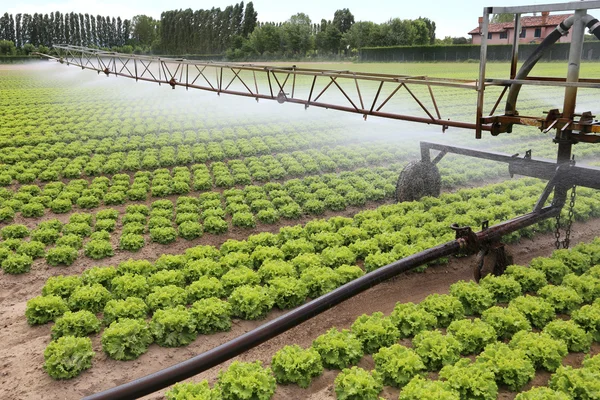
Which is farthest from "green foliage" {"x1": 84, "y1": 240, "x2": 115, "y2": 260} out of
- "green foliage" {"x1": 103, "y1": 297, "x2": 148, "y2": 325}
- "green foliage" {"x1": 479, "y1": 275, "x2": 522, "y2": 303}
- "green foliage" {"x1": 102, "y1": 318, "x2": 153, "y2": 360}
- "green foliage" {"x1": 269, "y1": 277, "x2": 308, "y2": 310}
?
"green foliage" {"x1": 479, "y1": 275, "x2": 522, "y2": 303}

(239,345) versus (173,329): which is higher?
(239,345)

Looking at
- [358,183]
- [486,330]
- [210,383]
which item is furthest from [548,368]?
[358,183]

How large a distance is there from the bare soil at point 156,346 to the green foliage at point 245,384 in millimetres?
316

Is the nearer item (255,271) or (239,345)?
(239,345)

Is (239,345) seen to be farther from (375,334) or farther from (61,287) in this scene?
(61,287)

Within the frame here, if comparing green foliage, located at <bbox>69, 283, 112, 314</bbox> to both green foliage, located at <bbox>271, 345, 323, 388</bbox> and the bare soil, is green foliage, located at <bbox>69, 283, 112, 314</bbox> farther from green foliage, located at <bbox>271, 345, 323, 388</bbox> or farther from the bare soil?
green foliage, located at <bbox>271, 345, 323, 388</bbox>

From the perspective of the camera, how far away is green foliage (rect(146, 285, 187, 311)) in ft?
28.9

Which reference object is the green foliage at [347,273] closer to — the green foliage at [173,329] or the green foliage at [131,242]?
the green foliage at [173,329]

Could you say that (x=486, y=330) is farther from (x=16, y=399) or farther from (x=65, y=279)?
(x=65, y=279)

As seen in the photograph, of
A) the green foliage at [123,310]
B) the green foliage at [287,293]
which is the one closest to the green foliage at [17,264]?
the green foliage at [123,310]

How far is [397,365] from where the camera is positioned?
271 inches

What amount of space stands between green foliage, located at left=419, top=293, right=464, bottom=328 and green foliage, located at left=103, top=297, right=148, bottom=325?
476 cm

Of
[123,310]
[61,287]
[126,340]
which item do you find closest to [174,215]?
[61,287]

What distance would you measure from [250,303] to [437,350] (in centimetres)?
327
